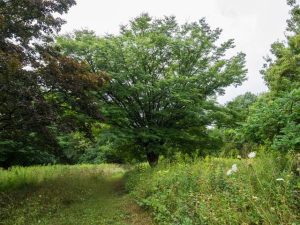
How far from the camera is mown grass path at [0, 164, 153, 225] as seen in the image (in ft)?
28.3

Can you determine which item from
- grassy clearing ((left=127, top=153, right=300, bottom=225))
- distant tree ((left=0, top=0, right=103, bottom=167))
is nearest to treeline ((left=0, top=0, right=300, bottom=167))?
distant tree ((left=0, top=0, right=103, bottom=167))

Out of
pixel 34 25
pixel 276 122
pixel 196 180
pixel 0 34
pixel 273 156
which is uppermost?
pixel 34 25

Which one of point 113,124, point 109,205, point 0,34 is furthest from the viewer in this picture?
point 113,124

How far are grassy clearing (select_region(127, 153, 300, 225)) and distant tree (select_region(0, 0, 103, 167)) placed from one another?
3846mm

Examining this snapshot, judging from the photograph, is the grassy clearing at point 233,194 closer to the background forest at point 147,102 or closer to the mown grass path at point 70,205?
the background forest at point 147,102

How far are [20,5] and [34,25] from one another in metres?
0.85

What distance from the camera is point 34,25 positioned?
1138cm

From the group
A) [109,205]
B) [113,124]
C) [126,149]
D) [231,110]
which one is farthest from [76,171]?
[231,110]

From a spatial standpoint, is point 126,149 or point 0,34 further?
point 126,149

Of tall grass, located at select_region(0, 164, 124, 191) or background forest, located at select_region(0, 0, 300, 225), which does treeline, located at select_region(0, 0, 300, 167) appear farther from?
tall grass, located at select_region(0, 164, 124, 191)

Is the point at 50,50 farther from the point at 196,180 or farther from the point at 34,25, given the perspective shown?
the point at 196,180

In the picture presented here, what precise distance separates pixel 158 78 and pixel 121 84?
80.4 inches

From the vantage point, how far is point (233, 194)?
18.4ft

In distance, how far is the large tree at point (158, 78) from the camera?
1383cm
